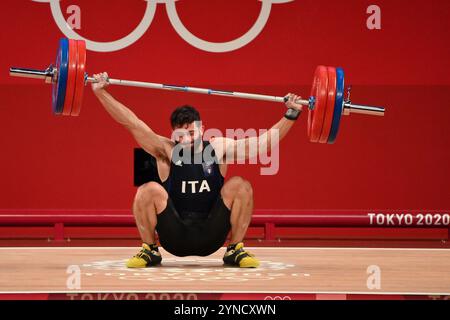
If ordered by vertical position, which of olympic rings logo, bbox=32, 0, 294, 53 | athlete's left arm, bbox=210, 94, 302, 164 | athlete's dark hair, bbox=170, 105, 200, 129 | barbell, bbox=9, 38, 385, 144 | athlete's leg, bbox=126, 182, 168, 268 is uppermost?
olympic rings logo, bbox=32, 0, 294, 53

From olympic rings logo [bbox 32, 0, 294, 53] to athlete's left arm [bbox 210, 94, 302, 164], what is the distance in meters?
2.59

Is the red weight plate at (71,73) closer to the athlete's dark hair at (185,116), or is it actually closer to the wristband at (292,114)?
the athlete's dark hair at (185,116)

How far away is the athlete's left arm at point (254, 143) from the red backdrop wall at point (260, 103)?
246 cm

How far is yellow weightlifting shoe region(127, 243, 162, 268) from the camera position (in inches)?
161

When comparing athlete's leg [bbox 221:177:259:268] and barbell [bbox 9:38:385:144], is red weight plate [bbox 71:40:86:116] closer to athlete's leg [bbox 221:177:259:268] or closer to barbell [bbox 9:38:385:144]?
barbell [bbox 9:38:385:144]

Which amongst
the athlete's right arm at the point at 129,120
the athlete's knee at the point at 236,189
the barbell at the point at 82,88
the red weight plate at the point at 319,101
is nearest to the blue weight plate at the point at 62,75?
the barbell at the point at 82,88

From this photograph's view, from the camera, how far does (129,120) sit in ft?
13.2

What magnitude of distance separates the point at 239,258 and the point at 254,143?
0.64 m

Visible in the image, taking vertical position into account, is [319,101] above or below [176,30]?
below

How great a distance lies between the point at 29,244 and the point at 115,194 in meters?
0.88

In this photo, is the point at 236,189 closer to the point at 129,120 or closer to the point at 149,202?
the point at 149,202

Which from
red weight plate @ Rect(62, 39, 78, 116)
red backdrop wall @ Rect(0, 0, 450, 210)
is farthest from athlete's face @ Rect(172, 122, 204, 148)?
red backdrop wall @ Rect(0, 0, 450, 210)

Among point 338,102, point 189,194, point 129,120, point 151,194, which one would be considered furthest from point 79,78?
point 338,102

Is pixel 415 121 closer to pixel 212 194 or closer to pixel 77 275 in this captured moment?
pixel 212 194
